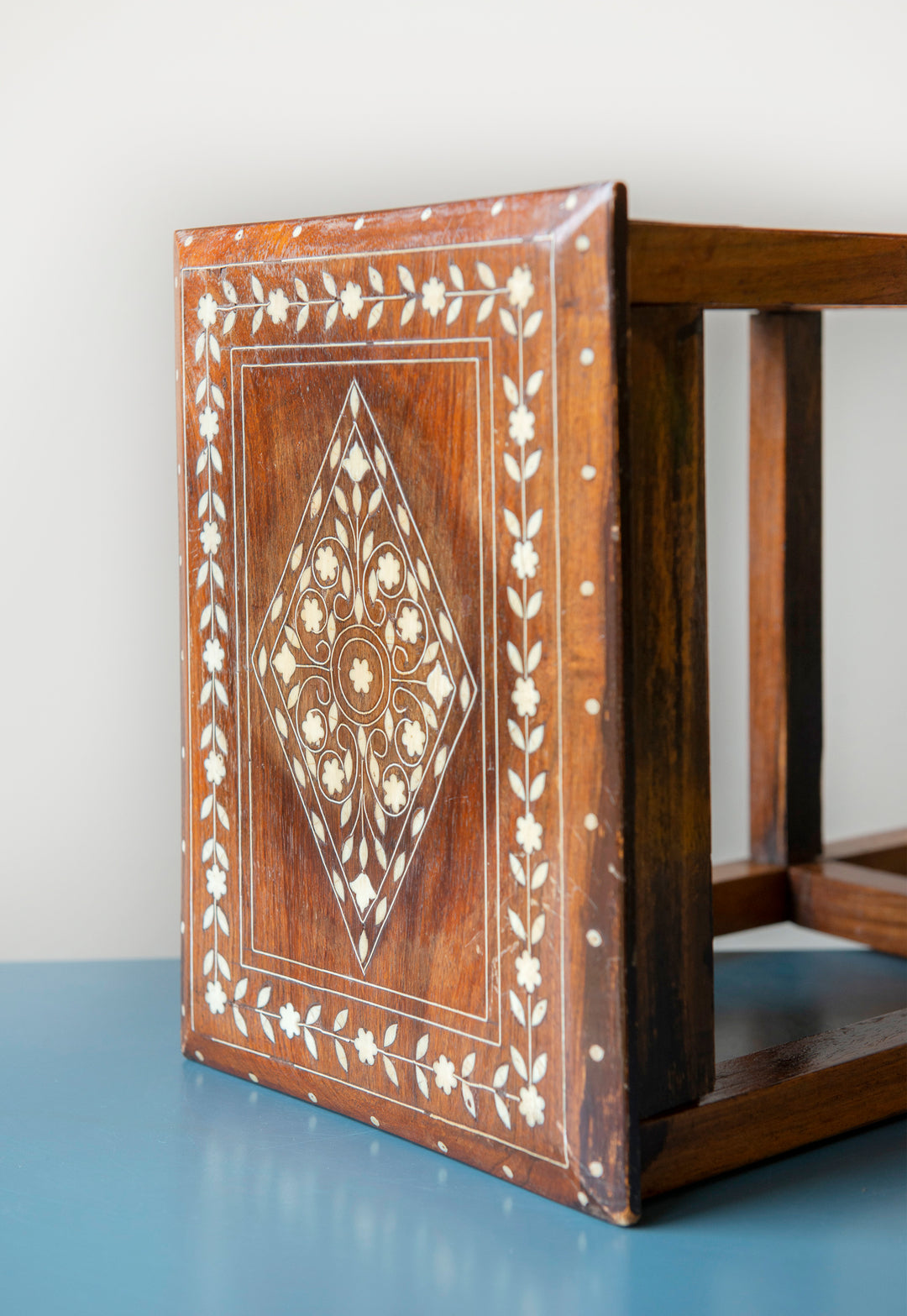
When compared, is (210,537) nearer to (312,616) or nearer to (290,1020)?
(312,616)

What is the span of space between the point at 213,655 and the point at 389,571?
0.16 m

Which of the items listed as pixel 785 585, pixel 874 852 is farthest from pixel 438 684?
pixel 874 852

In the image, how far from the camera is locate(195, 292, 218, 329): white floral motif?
0.93m

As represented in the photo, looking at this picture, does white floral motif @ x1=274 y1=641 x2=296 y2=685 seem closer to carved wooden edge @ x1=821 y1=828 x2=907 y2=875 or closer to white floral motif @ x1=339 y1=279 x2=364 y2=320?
white floral motif @ x1=339 y1=279 x2=364 y2=320

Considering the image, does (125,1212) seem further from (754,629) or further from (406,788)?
(754,629)

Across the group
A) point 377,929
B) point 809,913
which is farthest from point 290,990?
point 809,913

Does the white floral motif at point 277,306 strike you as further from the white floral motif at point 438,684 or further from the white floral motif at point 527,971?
the white floral motif at point 527,971

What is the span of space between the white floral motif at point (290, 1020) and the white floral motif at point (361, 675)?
7.9 inches

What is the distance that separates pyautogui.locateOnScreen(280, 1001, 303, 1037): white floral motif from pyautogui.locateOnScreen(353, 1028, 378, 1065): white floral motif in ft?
0.16

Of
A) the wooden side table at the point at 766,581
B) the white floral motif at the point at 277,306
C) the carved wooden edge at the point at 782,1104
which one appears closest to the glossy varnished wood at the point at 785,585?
the wooden side table at the point at 766,581

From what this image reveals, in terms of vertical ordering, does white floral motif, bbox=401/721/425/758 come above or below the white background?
below

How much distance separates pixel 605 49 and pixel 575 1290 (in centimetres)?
97

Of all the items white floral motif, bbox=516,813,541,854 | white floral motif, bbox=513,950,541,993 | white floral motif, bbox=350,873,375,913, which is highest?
white floral motif, bbox=516,813,541,854

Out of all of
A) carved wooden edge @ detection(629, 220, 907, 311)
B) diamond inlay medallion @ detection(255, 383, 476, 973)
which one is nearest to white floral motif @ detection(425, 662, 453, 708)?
diamond inlay medallion @ detection(255, 383, 476, 973)
